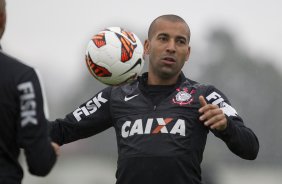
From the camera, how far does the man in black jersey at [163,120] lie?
21.2 ft

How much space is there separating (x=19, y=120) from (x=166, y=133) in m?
1.55

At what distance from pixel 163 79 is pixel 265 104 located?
11.2 meters

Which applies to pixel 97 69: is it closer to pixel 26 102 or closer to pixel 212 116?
pixel 212 116

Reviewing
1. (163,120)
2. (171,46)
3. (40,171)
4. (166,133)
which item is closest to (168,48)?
(171,46)

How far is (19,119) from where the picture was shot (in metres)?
5.32

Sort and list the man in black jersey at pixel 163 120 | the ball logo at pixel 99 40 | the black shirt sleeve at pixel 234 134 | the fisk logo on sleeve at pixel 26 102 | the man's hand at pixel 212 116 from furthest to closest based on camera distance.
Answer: the ball logo at pixel 99 40 < the man in black jersey at pixel 163 120 < the black shirt sleeve at pixel 234 134 < the man's hand at pixel 212 116 < the fisk logo on sleeve at pixel 26 102

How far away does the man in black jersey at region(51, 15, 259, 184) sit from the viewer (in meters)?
6.46

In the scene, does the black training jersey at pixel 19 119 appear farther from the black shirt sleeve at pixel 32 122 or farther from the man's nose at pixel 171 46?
the man's nose at pixel 171 46

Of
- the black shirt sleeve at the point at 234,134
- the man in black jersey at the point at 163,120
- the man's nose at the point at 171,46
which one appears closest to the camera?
the black shirt sleeve at the point at 234,134

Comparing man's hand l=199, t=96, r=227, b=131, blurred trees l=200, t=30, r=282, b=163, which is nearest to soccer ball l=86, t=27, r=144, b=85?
man's hand l=199, t=96, r=227, b=131

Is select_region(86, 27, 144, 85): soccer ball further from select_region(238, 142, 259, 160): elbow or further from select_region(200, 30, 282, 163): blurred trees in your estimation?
select_region(200, 30, 282, 163): blurred trees

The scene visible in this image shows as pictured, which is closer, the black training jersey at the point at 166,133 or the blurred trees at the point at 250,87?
the black training jersey at the point at 166,133


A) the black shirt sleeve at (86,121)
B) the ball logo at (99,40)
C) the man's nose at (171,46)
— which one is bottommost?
the black shirt sleeve at (86,121)

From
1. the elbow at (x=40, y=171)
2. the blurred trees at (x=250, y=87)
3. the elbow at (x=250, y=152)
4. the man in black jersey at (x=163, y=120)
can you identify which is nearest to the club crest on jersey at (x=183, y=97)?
the man in black jersey at (x=163, y=120)
